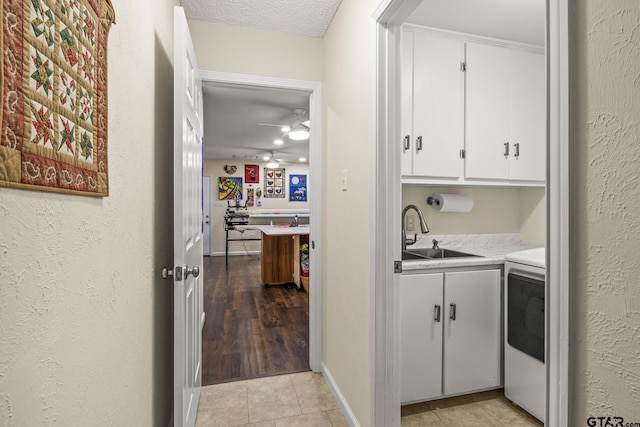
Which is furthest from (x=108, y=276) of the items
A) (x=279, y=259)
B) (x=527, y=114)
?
(x=279, y=259)

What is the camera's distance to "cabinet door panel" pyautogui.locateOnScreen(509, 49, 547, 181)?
2357 millimetres

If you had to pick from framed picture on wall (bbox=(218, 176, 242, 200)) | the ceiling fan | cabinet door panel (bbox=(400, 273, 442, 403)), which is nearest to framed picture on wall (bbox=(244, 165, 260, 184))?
framed picture on wall (bbox=(218, 176, 242, 200))

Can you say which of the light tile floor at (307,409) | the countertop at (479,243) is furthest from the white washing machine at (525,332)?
the countertop at (479,243)

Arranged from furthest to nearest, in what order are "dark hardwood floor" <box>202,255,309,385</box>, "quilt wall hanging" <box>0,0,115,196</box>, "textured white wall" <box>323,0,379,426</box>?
1. "dark hardwood floor" <box>202,255,309,385</box>
2. "textured white wall" <box>323,0,379,426</box>
3. "quilt wall hanging" <box>0,0,115,196</box>

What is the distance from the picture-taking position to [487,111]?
2291mm

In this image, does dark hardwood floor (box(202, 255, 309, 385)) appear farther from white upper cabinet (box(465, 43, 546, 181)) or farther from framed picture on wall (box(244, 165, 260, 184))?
framed picture on wall (box(244, 165, 260, 184))

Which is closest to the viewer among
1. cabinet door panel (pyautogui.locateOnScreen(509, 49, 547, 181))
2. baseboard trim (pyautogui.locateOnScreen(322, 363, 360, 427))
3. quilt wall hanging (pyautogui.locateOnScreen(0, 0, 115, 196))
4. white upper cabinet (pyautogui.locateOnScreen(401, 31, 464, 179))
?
quilt wall hanging (pyautogui.locateOnScreen(0, 0, 115, 196))

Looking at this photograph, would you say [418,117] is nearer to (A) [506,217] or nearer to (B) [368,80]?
(B) [368,80]

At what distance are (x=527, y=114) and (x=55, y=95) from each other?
2.76 m

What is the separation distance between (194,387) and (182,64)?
168 centimetres

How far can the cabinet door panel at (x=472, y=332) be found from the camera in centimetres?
203

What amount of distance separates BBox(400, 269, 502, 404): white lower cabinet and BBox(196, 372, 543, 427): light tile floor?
0.09m

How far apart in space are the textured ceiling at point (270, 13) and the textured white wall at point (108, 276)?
0.49m

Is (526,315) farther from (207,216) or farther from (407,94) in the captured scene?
(207,216)
